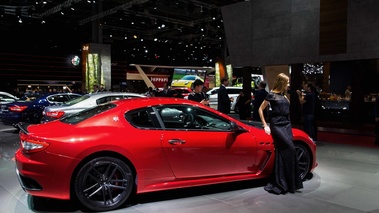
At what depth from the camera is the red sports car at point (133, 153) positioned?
3.60 m

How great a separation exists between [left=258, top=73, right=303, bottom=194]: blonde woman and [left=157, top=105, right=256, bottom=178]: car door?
0.33m

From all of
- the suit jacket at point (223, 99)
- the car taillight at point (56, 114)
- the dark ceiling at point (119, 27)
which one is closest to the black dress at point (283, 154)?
the suit jacket at point (223, 99)

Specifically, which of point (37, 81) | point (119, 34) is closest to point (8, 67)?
point (37, 81)

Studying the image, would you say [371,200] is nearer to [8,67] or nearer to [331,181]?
[331,181]

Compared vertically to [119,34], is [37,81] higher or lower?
lower

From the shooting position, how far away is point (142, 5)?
778 inches

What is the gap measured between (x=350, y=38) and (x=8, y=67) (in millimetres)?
28516

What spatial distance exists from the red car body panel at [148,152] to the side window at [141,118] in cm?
7

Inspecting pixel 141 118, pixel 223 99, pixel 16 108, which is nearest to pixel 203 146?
pixel 141 118

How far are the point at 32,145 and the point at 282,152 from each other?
304 centimetres

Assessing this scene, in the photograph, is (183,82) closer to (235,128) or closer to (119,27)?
(119,27)

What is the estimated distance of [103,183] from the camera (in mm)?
3789

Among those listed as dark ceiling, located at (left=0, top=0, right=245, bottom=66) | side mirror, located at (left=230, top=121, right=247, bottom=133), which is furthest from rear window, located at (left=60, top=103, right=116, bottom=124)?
dark ceiling, located at (left=0, top=0, right=245, bottom=66)

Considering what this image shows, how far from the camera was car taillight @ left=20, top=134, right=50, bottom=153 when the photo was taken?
358 cm
